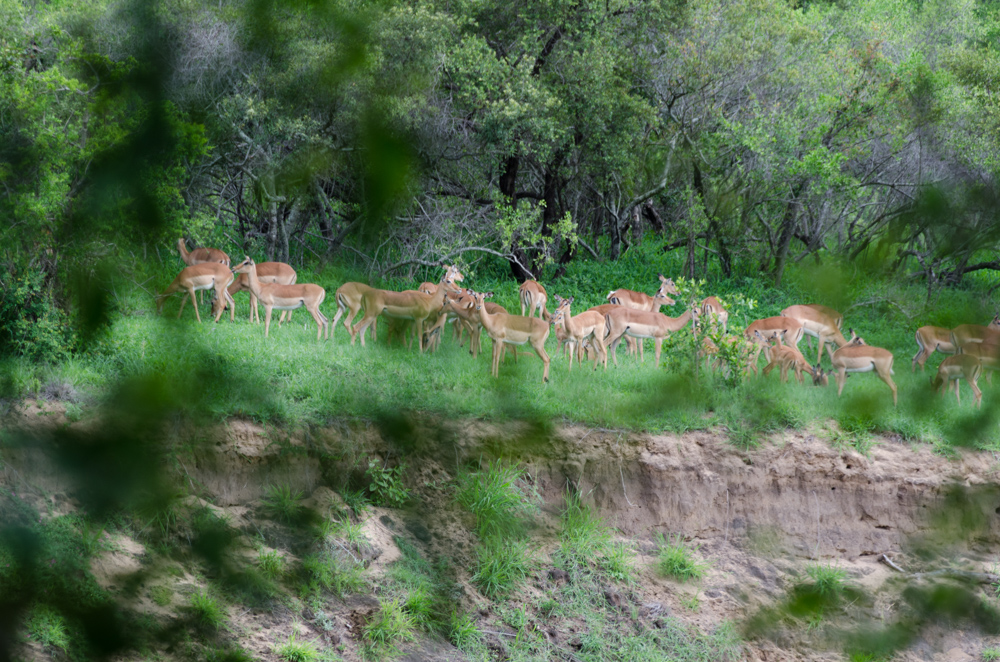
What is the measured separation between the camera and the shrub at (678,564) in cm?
534

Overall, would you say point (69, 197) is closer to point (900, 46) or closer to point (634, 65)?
point (634, 65)

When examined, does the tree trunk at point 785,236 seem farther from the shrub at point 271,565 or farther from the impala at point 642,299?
the impala at point 642,299

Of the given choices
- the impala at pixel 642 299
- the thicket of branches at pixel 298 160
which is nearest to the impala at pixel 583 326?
the impala at pixel 642 299

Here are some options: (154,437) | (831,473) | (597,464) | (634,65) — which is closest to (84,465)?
(154,437)

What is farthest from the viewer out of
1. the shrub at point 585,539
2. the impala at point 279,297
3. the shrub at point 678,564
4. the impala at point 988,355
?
the impala at point 279,297

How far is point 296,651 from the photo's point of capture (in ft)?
14.4

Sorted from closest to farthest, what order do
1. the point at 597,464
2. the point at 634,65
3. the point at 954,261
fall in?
the point at 954,261 < the point at 597,464 < the point at 634,65

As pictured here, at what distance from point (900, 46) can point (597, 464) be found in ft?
26.4

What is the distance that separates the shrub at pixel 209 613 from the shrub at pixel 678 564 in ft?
16.0

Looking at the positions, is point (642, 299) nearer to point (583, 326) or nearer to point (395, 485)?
point (583, 326)

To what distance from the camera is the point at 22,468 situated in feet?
1.70

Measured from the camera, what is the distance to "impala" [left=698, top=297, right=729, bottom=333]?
205 inches

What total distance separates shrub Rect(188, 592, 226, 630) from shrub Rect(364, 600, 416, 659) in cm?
416

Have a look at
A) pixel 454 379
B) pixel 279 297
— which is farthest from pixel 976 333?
pixel 279 297
